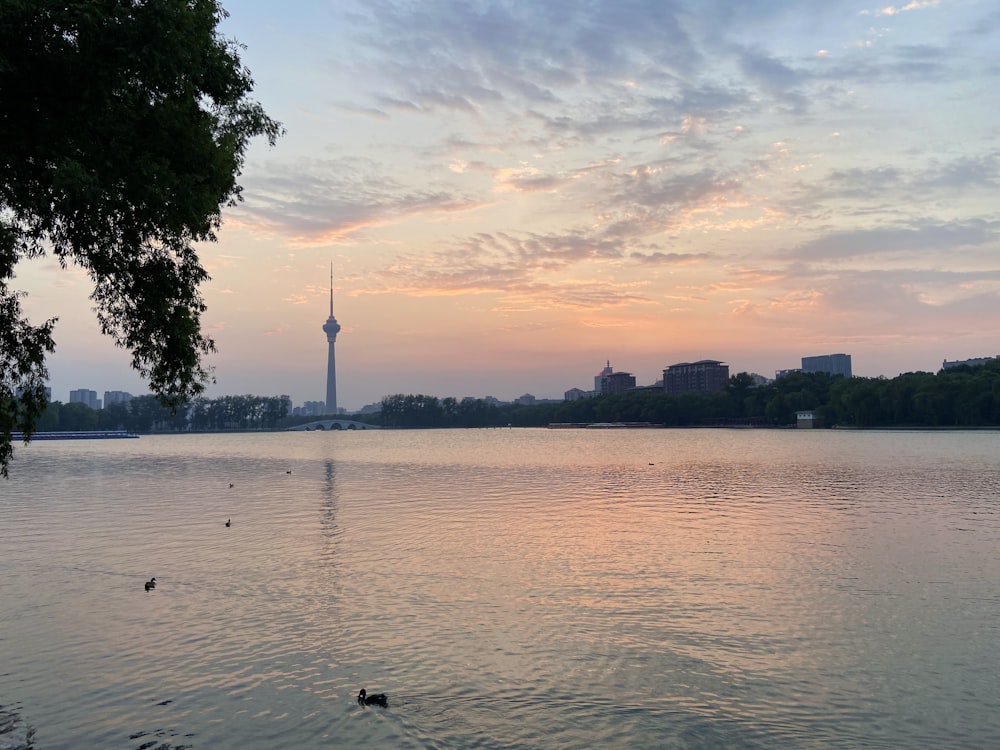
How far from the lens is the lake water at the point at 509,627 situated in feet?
55.7

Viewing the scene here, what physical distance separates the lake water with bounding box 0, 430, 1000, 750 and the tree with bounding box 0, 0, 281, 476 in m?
Answer: 7.79

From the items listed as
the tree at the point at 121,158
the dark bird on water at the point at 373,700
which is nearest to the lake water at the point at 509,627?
the dark bird on water at the point at 373,700

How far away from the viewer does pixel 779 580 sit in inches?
1207

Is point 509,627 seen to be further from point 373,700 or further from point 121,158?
point 121,158

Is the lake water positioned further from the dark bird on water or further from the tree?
the tree

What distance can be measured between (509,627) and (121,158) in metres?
17.4

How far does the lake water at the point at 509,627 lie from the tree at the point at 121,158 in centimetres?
779

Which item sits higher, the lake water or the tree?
the tree

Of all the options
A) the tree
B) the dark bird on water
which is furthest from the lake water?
the tree

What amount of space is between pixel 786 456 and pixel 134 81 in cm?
11538

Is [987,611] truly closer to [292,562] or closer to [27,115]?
[292,562]

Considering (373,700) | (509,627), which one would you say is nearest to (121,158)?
(373,700)

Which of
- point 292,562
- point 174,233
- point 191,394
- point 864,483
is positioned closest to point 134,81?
point 174,233

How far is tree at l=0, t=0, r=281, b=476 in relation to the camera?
1467 centimetres
